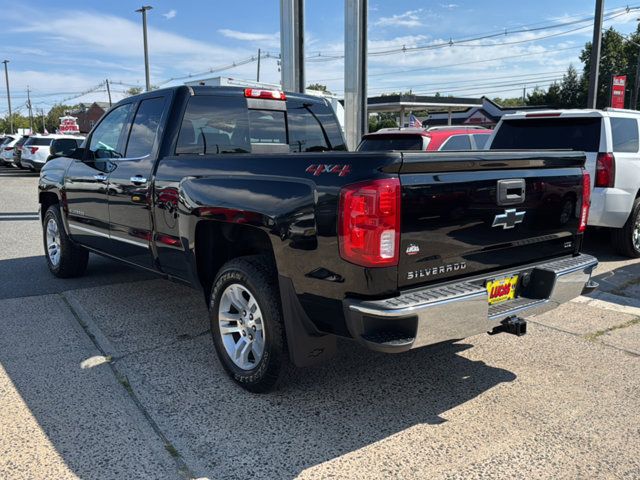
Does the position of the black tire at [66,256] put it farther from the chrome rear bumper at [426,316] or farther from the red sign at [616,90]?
the red sign at [616,90]

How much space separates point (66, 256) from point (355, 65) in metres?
7.15

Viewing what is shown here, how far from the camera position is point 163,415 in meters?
3.34

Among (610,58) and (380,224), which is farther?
(610,58)

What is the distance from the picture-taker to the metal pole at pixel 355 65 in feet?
36.7

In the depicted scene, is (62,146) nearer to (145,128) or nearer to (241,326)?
(145,128)

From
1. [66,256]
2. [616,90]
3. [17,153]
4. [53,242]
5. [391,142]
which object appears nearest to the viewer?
[66,256]

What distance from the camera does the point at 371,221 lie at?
9.10 feet

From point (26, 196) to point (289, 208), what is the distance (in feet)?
50.9

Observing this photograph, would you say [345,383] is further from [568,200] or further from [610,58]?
[610,58]

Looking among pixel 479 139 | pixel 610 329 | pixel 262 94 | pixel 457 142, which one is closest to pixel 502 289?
pixel 610 329

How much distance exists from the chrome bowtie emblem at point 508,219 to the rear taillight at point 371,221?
815mm

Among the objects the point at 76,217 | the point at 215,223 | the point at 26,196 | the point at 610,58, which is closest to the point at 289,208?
the point at 215,223

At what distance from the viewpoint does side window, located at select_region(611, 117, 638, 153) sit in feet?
23.1

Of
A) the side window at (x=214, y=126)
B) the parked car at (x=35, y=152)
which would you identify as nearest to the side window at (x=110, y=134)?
the side window at (x=214, y=126)
